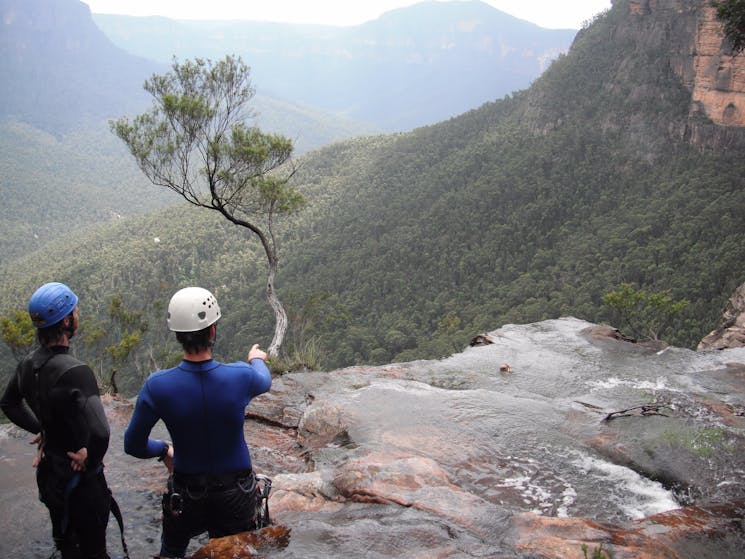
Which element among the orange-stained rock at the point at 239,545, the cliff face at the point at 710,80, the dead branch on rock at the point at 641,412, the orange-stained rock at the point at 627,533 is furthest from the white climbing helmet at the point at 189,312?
the cliff face at the point at 710,80

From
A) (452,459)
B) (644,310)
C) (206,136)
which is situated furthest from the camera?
(644,310)

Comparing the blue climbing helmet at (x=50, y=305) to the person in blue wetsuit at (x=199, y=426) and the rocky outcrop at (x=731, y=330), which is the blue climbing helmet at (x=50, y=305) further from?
the rocky outcrop at (x=731, y=330)

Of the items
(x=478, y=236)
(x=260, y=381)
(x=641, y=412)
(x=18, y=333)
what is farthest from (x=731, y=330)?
(x=478, y=236)

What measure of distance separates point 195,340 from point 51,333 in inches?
38.4

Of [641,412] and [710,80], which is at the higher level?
[710,80]

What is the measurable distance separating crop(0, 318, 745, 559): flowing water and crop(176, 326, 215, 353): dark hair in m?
1.40

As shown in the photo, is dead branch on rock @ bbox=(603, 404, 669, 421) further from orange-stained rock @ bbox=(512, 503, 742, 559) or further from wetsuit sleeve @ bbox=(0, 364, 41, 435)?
wetsuit sleeve @ bbox=(0, 364, 41, 435)

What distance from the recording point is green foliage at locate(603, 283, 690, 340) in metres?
21.0

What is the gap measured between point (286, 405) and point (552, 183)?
55766 millimetres

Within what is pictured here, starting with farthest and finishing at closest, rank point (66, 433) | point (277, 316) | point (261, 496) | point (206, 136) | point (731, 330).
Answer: point (277, 316), point (206, 136), point (731, 330), point (261, 496), point (66, 433)

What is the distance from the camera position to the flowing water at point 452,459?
3934 mm

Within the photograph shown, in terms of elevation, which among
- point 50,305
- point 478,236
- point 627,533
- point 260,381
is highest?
point 50,305

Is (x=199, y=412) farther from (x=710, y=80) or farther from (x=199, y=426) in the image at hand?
(x=710, y=80)

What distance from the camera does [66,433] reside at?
3.25 m
